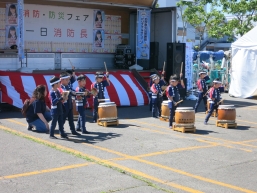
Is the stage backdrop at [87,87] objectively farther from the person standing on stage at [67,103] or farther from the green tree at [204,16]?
the green tree at [204,16]

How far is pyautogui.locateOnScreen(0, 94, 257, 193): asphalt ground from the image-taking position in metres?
6.98

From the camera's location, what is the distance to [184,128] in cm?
1162

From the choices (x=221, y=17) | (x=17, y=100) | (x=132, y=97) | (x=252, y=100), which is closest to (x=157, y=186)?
(x=17, y=100)

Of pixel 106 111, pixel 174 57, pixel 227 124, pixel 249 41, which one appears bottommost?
pixel 227 124

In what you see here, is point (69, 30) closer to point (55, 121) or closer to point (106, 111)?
point (106, 111)

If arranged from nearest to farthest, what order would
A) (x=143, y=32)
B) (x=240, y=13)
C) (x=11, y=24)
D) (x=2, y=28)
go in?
(x=2, y=28)
(x=11, y=24)
(x=143, y=32)
(x=240, y=13)

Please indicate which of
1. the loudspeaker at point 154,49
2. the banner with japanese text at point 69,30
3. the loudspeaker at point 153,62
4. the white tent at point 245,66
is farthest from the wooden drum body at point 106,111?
the white tent at point 245,66

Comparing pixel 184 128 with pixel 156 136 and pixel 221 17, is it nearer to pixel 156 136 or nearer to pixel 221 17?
pixel 156 136

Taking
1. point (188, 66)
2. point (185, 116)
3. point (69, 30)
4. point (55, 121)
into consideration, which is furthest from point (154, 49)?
point (55, 121)

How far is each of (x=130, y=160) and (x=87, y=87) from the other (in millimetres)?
7971

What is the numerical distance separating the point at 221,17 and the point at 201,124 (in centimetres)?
2034

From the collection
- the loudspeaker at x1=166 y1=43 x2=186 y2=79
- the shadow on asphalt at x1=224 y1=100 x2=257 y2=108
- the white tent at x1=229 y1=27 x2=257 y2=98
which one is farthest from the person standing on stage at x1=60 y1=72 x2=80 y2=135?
the white tent at x1=229 y1=27 x2=257 y2=98

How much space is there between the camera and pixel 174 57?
18.8 m

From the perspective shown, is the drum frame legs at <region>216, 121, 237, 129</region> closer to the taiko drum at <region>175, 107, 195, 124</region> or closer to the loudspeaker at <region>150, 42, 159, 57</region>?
the taiko drum at <region>175, 107, 195, 124</region>
